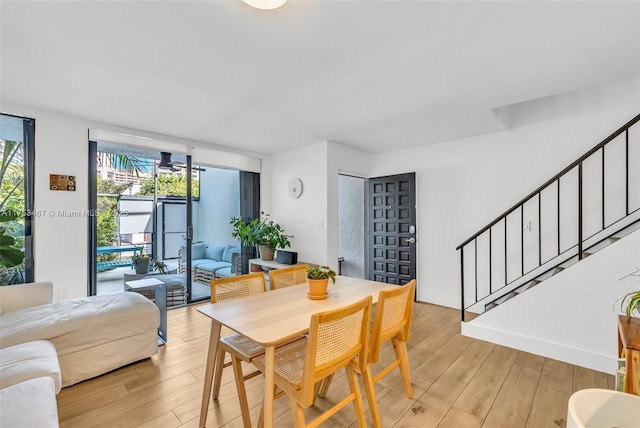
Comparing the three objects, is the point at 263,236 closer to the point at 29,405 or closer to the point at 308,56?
the point at 308,56

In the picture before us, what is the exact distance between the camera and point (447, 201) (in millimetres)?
4137

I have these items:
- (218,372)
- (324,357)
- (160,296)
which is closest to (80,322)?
(160,296)

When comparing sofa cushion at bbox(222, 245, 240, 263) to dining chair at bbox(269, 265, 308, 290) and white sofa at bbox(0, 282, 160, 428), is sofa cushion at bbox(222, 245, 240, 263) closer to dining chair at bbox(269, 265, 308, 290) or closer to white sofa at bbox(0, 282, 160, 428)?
white sofa at bbox(0, 282, 160, 428)

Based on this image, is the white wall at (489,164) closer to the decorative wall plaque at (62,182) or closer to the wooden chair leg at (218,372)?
the wooden chair leg at (218,372)

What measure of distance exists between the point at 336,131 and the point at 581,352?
132 inches

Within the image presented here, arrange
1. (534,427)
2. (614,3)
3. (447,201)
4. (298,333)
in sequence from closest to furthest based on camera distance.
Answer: (298,333) < (614,3) < (534,427) < (447,201)

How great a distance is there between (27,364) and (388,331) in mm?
2145

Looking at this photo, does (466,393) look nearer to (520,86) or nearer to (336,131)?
(520,86)

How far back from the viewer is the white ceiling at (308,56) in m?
1.59

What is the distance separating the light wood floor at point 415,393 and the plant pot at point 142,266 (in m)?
1.61

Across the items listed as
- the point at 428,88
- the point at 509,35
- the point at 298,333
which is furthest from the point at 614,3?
the point at 298,333

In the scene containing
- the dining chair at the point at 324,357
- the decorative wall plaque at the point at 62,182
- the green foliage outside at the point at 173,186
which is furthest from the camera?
the green foliage outside at the point at 173,186

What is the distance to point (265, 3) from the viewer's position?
142 centimetres

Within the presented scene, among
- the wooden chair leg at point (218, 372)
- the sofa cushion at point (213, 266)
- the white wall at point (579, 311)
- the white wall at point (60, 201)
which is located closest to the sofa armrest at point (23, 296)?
the white wall at point (60, 201)
